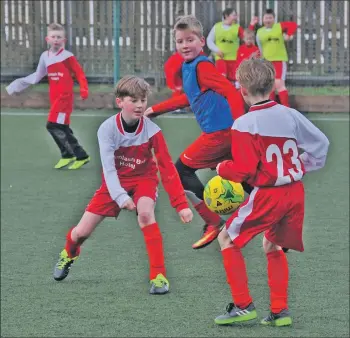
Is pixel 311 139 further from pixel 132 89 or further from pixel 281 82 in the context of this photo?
pixel 281 82

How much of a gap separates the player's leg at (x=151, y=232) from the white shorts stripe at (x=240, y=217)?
1074mm

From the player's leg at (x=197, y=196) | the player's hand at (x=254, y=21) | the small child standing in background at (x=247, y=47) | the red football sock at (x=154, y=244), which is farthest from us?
the player's hand at (x=254, y=21)

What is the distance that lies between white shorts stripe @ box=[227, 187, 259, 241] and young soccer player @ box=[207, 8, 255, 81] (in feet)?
42.1

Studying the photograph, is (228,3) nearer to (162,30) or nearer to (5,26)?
(162,30)

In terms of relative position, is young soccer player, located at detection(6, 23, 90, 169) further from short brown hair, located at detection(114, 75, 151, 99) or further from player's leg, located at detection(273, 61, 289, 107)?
short brown hair, located at detection(114, 75, 151, 99)

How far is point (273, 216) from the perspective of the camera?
20.0 ft

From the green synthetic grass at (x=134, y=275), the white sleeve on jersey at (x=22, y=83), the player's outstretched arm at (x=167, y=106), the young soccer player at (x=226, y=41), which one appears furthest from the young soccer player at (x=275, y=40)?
the player's outstretched arm at (x=167, y=106)

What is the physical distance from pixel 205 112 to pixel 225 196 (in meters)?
1.36

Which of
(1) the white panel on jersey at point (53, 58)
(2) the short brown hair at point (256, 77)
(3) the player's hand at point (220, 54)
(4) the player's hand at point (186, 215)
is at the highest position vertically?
(2) the short brown hair at point (256, 77)

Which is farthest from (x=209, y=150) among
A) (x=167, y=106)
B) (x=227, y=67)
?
(x=227, y=67)

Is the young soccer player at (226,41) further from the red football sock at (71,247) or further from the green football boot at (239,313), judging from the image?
the green football boot at (239,313)

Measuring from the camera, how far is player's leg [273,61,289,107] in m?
18.0

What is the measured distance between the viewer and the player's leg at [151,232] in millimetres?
7230

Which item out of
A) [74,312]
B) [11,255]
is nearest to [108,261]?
[11,255]
